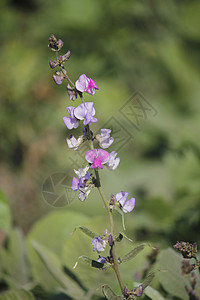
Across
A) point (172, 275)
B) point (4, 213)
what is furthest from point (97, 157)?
point (4, 213)

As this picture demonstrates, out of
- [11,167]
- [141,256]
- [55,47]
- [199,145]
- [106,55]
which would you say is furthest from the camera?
[106,55]

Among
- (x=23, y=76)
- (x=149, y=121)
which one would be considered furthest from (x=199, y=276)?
(x=23, y=76)

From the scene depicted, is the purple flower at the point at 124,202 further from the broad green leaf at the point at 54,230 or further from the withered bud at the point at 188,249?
the broad green leaf at the point at 54,230

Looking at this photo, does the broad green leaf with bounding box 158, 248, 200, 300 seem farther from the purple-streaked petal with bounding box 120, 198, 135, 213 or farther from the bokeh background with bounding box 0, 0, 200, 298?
the bokeh background with bounding box 0, 0, 200, 298

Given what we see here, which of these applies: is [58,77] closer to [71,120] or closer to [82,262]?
[71,120]

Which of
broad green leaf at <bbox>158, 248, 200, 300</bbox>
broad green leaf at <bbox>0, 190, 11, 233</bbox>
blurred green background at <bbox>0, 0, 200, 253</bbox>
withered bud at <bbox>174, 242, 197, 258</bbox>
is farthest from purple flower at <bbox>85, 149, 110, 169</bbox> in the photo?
blurred green background at <bbox>0, 0, 200, 253</bbox>

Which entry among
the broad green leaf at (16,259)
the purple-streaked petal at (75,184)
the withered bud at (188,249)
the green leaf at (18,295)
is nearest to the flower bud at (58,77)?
the purple-streaked petal at (75,184)

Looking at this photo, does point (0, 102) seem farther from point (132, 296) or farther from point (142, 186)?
point (132, 296)
